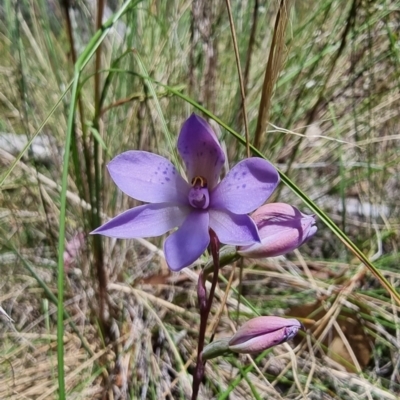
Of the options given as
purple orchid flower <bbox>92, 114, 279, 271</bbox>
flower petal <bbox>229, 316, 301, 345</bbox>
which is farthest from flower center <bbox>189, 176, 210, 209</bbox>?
flower petal <bbox>229, 316, 301, 345</bbox>

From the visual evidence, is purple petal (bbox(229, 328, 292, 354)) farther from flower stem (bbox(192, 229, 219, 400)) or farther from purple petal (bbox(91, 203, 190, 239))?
purple petal (bbox(91, 203, 190, 239))

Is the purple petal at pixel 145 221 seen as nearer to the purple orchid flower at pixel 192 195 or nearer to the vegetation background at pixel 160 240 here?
the purple orchid flower at pixel 192 195

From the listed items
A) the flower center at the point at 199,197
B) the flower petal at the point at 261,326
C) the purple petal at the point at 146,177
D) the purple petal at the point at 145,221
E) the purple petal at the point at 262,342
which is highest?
the purple petal at the point at 146,177

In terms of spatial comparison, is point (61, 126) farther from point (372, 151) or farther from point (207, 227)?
point (207, 227)

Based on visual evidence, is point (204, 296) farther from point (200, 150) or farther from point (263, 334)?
point (200, 150)

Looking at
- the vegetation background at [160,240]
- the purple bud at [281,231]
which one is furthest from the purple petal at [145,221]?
the vegetation background at [160,240]

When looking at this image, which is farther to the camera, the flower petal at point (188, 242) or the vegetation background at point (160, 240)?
the vegetation background at point (160, 240)

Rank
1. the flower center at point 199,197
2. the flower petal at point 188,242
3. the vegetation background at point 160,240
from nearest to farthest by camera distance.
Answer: the flower petal at point 188,242, the flower center at point 199,197, the vegetation background at point 160,240
